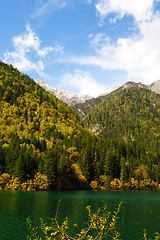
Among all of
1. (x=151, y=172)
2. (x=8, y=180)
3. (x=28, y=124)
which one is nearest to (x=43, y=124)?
(x=28, y=124)

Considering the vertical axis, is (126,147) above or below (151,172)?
above

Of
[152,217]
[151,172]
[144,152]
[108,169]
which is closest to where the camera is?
[152,217]

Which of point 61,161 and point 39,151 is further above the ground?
point 39,151

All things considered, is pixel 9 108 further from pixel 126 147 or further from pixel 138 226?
pixel 138 226

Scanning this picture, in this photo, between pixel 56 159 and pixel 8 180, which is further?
pixel 56 159

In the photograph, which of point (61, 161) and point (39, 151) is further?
point (39, 151)

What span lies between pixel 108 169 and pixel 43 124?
73.5 metres

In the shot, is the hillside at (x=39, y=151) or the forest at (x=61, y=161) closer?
the forest at (x=61, y=161)

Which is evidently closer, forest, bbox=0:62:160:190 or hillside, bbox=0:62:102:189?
forest, bbox=0:62:160:190

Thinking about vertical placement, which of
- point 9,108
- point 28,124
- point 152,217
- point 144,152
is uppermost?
point 9,108

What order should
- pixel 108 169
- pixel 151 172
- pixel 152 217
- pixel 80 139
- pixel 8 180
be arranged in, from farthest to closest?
1. pixel 80 139
2. pixel 151 172
3. pixel 108 169
4. pixel 8 180
5. pixel 152 217

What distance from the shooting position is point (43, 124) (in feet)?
651

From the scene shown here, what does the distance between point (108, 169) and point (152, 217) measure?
109892 mm

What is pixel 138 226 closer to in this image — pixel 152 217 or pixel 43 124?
pixel 152 217
